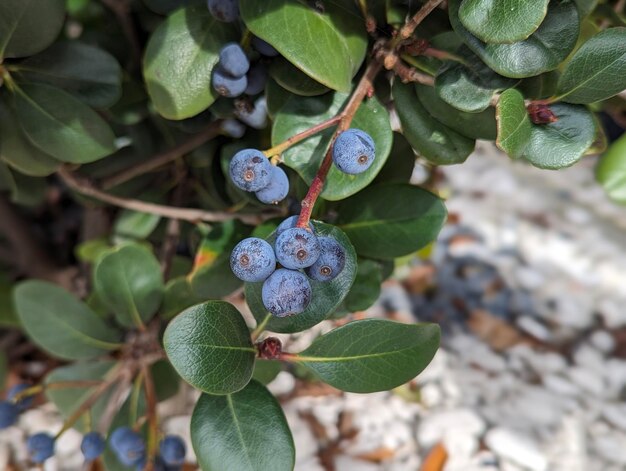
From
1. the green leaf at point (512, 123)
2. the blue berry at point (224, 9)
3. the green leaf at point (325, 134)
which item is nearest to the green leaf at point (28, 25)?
the blue berry at point (224, 9)

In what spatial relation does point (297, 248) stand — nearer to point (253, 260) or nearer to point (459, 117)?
point (253, 260)

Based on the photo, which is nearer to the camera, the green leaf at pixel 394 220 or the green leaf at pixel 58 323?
the green leaf at pixel 394 220

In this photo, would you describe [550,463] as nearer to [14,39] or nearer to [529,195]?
[529,195]

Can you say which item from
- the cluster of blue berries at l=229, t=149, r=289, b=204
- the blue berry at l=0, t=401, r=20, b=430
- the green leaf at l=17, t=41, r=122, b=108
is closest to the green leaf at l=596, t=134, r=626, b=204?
the cluster of blue berries at l=229, t=149, r=289, b=204

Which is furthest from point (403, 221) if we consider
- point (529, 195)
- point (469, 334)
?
point (529, 195)

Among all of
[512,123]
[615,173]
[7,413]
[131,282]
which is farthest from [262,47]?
[7,413]

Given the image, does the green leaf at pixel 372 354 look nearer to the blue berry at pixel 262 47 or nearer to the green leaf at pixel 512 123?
the green leaf at pixel 512 123
